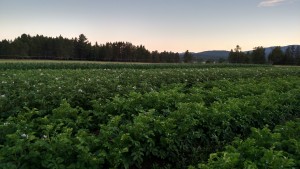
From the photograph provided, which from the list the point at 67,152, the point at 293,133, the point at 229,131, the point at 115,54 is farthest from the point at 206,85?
the point at 115,54

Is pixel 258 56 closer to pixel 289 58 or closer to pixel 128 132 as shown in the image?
pixel 289 58

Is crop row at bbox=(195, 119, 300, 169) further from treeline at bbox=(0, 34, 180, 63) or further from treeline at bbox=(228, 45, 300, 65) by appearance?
treeline at bbox=(228, 45, 300, 65)

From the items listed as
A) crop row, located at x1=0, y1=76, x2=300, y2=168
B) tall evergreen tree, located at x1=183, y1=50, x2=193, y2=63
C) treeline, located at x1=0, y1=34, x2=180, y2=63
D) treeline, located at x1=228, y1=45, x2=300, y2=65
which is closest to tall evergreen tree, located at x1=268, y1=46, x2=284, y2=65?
treeline, located at x1=228, y1=45, x2=300, y2=65

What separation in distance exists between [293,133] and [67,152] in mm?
4333

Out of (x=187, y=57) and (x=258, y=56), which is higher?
(x=258, y=56)

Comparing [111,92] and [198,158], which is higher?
[111,92]

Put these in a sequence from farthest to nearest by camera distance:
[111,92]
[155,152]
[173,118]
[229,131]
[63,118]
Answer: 1. [111,92]
2. [229,131]
3. [173,118]
4. [63,118]
5. [155,152]

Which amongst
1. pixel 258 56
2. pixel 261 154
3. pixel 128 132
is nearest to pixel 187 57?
pixel 258 56

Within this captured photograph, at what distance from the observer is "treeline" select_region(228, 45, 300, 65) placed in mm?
101775

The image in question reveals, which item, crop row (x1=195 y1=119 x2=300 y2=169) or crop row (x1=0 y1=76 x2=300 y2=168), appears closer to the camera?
crop row (x1=195 y1=119 x2=300 y2=169)

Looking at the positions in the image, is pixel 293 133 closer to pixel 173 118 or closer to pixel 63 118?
pixel 173 118

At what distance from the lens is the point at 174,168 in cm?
564

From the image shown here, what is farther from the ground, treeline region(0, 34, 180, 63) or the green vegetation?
treeline region(0, 34, 180, 63)

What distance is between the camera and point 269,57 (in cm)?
10538
